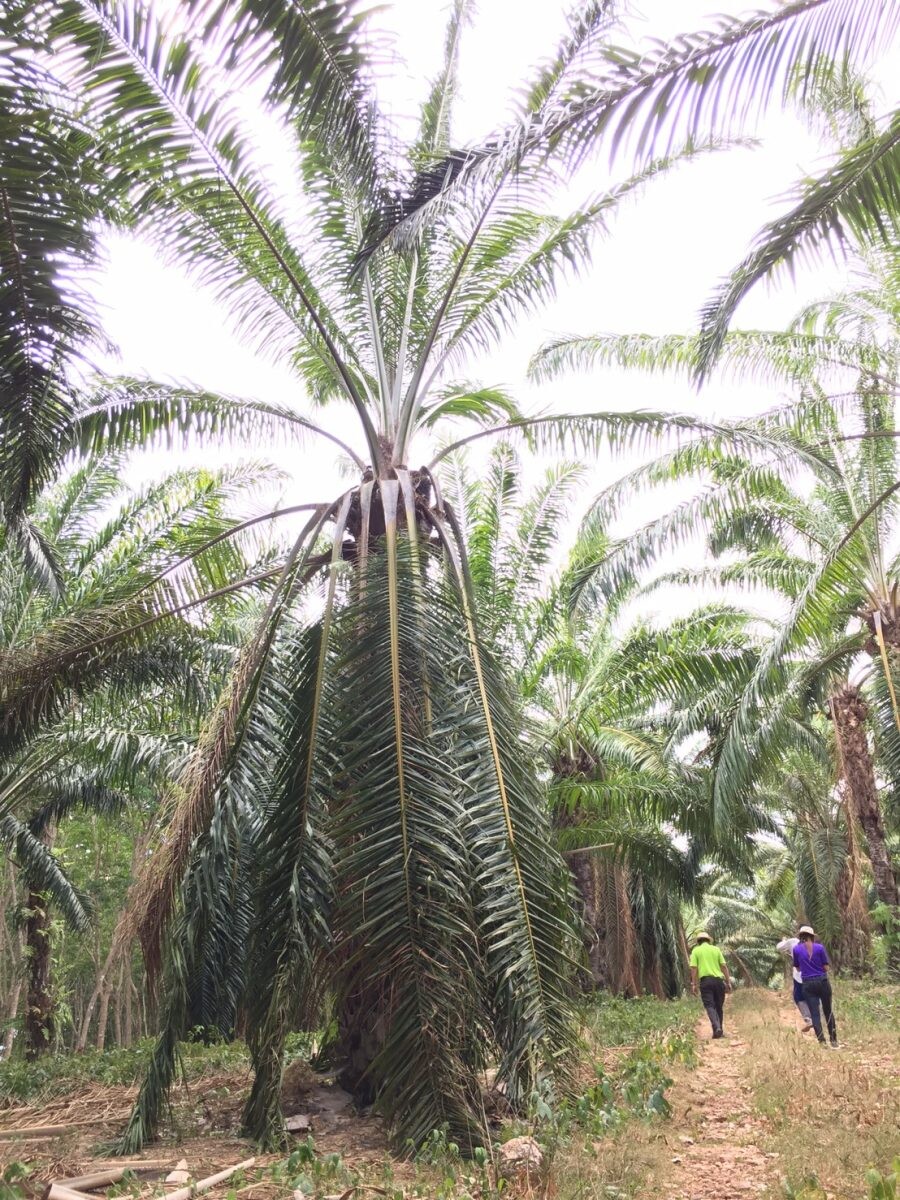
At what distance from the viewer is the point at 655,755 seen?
48.9 ft

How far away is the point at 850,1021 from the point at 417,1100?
7835mm

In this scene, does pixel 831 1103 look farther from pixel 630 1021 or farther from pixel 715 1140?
pixel 630 1021

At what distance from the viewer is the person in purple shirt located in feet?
29.7

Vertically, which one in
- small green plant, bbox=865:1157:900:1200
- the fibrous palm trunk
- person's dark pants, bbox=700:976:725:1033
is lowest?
small green plant, bbox=865:1157:900:1200

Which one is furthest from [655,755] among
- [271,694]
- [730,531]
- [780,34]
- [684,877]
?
[780,34]

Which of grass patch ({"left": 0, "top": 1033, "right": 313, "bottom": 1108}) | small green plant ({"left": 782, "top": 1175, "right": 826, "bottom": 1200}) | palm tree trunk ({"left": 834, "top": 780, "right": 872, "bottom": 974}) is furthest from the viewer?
palm tree trunk ({"left": 834, "top": 780, "right": 872, "bottom": 974})

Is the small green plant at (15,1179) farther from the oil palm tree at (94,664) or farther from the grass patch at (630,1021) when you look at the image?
the grass patch at (630,1021)

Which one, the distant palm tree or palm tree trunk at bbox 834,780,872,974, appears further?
palm tree trunk at bbox 834,780,872,974

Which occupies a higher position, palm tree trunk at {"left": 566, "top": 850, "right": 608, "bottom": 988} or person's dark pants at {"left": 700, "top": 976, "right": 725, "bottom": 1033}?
palm tree trunk at {"left": 566, "top": 850, "right": 608, "bottom": 988}

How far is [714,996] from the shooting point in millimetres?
11555

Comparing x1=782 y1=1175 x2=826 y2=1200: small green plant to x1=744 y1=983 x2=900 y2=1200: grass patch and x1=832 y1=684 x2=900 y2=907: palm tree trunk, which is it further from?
x1=832 y1=684 x2=900 y2=907: palm tree trunk

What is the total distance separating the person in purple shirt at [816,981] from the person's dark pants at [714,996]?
7.21 feet

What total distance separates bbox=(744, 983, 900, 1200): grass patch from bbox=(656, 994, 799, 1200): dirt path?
12 centimetres

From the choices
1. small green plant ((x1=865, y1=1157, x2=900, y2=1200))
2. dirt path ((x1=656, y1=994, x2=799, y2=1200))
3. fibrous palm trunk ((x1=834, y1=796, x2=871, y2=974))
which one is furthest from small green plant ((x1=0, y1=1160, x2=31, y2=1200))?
fibrous palm trunk ((x1=834, y1=796, x2=871, y2=974))
